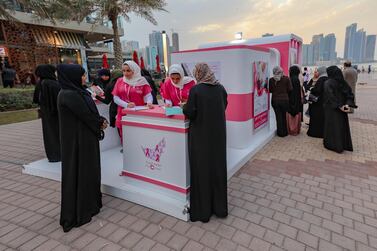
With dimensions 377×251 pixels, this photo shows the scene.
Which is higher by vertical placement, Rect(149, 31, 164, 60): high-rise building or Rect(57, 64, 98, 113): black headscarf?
Rect(149, 31, 164, 60): high-rise building

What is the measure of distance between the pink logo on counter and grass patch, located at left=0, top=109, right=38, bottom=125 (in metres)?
8.28

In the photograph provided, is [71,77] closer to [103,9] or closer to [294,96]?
[294,96]

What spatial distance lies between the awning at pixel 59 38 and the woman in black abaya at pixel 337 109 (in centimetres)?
2108

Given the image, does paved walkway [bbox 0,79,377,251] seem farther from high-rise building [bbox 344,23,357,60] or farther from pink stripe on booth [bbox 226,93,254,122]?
high-rise building [bbox 344,23,357,60]

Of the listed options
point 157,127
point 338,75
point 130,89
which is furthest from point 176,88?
point 338,75

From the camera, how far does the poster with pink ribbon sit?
17.7ft

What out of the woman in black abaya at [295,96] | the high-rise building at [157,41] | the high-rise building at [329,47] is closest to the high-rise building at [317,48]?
the high-rise building at [329,47]

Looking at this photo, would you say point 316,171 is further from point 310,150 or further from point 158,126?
point 158,126

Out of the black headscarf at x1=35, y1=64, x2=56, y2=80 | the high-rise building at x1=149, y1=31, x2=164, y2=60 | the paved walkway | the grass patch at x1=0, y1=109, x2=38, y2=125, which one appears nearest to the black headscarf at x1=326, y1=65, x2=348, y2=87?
the paved walkway

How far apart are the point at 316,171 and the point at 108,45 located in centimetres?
3516

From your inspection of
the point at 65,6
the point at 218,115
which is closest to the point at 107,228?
the point at 218,115

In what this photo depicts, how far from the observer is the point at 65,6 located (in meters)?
13.8

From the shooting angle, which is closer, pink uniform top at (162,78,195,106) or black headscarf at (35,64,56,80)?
pink uniform top at (162,78,195,106)

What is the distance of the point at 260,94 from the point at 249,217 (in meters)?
3.53
